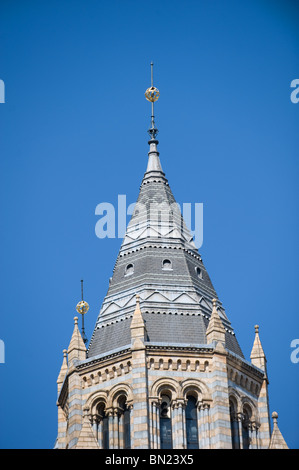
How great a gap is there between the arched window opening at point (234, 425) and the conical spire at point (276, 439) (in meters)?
1.73

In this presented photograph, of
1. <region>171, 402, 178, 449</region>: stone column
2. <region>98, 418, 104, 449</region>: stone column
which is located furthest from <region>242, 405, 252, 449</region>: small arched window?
<region>98, 418, 104, 449</region>: stone column

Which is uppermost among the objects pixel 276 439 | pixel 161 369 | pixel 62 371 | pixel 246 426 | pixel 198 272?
pixel 198 272

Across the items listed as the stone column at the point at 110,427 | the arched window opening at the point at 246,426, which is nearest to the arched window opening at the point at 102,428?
→ the stone column at the point at 110,427

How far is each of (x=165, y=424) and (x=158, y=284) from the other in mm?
8968

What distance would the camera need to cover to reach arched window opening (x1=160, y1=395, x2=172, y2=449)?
9588cm

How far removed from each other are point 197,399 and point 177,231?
1215cm

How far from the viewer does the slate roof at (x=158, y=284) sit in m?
100

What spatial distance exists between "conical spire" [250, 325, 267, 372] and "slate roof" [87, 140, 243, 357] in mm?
1099

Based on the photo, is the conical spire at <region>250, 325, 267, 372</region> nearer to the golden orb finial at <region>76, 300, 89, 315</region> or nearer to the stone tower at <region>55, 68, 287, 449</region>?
the stone tower at <region>55, 68, 287, 449</region>

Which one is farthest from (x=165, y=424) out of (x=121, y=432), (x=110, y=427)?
(x=110, y=427)

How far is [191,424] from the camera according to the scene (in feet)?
319

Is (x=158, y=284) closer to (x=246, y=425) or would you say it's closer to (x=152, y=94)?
(x=246, y=425)

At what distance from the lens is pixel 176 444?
95.6m

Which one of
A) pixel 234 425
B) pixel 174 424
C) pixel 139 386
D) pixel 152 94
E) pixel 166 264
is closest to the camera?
pixel 174 424
